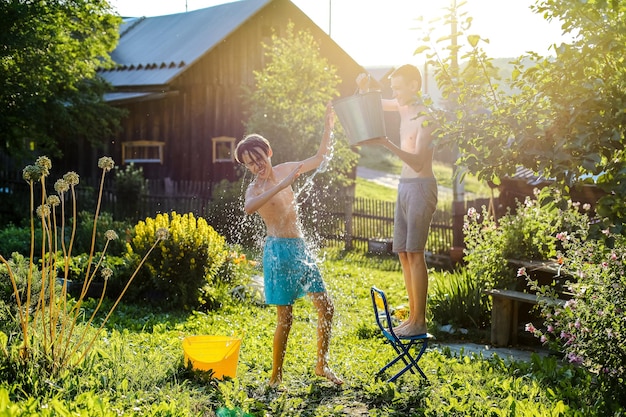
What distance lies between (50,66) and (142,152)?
712 centimetres

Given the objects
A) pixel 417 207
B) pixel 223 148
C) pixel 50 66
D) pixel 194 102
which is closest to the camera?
pixel 417 207

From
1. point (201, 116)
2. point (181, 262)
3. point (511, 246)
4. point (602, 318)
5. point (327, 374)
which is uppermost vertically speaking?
point (201, 116)

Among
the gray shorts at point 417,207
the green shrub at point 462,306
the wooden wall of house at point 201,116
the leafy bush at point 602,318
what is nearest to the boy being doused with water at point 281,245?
the gray shorts at point 417,207

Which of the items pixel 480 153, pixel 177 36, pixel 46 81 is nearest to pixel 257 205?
pixel 480 153

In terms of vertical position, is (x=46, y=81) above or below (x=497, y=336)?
above

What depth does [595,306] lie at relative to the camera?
5.08 m

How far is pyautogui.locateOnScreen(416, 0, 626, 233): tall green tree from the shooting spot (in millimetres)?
3807

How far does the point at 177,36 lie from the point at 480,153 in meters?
18.8

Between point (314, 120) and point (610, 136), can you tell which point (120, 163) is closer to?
point (314, 120)

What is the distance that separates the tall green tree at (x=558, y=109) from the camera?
3.81 meters

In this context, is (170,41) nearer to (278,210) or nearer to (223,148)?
(223,148)

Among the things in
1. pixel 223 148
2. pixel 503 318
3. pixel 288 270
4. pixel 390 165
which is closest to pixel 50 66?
pixel 223 148

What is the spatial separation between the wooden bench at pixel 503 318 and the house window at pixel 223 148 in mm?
13528

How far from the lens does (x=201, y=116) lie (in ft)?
64.9
